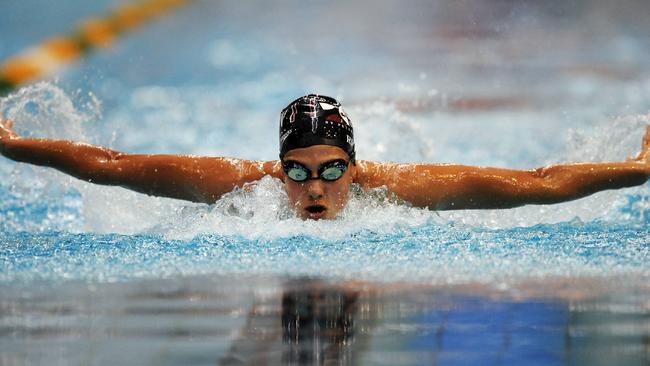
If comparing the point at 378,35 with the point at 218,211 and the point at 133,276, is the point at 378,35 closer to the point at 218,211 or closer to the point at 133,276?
the point at 218,211

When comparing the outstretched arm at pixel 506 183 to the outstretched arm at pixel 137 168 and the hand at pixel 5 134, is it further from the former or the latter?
the hand at pixel 5 134

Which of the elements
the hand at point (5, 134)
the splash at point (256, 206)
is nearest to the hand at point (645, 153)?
the splash at point (256, 206)

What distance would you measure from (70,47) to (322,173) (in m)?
2.78

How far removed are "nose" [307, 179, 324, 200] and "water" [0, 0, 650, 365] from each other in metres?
0.18

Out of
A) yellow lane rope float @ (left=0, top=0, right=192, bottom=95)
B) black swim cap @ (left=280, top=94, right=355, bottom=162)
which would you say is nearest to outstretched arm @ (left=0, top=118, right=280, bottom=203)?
black swim cap @ (left=280, top=94, right=355, bottom=162)

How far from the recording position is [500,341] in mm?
1753

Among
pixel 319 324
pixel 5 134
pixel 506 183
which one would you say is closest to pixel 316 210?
pixel 506 183

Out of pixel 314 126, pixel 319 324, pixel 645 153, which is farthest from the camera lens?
pixel 645 153

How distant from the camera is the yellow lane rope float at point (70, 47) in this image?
1251mm

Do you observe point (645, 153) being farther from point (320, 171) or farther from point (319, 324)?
point (319, 324)

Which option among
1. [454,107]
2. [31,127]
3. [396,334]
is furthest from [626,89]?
[396,334]

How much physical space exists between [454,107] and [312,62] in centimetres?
165

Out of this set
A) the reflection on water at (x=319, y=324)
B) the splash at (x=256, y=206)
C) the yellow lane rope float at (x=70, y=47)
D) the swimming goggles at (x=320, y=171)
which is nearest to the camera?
the yellow lane rope float at (x=70, y=47)

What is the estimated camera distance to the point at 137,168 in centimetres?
427
